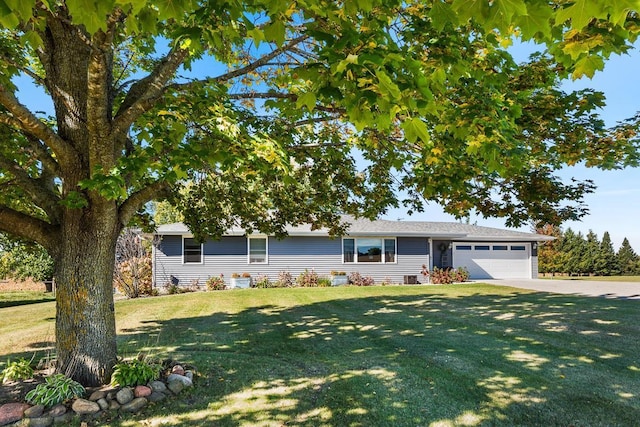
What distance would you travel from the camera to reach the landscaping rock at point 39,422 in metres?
4.15

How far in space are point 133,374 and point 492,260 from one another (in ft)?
84.0

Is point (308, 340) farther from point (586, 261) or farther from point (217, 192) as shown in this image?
point (586, 261)

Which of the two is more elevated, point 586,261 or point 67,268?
point 67,268

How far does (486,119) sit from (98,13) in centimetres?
354

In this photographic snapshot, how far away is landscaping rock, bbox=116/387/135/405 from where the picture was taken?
461cm

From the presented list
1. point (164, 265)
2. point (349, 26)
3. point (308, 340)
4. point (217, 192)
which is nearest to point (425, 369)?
point (308, 340)

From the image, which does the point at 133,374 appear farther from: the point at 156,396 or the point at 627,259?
the point at 627,259

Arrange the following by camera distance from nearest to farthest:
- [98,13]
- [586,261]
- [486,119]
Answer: [98,13] → [486,119] → [586,261]

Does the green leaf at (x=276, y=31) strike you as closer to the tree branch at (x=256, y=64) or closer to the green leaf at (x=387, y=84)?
the green leaf at (x=387, y=84)

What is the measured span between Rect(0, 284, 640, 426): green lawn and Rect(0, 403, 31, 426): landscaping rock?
1.17 m

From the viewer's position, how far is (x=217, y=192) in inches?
340

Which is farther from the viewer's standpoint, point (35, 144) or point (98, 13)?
point (35, 144)

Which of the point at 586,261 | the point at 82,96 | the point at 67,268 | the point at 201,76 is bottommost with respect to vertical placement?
the point at 586,261

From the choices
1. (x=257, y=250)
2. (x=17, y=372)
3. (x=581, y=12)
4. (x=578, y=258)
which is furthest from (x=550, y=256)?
(x=17, y=372)
